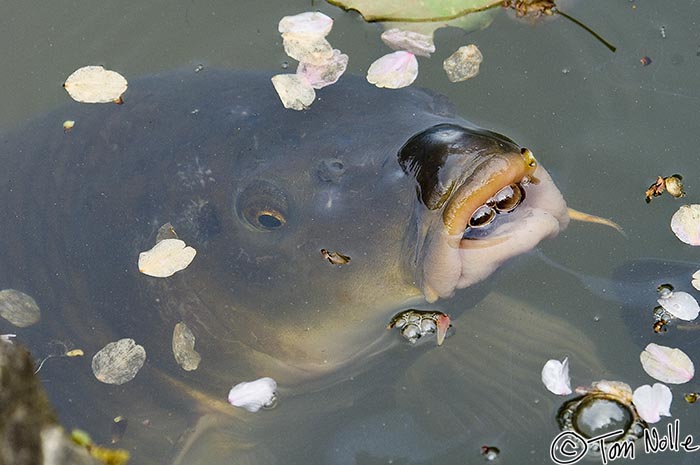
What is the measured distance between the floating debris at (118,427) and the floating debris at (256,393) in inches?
18.4

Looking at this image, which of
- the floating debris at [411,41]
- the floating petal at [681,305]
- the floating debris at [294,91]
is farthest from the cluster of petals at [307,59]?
the floating petal at [681,305]

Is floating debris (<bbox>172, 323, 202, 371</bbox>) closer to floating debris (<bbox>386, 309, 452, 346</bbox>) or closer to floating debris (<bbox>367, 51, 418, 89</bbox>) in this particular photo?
floating debris (<bbox>386, 309, 452, 346</bbox>)

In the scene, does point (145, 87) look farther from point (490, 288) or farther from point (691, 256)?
point (691, 256)

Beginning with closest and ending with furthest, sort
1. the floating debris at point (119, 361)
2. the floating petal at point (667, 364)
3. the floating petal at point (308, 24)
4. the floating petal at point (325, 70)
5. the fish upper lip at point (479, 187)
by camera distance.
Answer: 1. the fish upper lip at point (479, 187)
2. the floating petal at point (667, 364)
3. the floating debris at point (119, 361)
4. the floating petal at point (325, 70)
5. the floating petal at point (308, 24)

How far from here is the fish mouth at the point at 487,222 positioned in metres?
2.57

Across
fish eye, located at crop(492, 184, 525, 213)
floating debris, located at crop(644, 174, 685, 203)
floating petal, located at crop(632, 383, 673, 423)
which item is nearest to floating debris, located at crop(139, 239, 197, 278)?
fish eye, located at crop(492, 184, 525, 213)

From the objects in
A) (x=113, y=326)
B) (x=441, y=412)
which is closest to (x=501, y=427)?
(x=441, y=412)

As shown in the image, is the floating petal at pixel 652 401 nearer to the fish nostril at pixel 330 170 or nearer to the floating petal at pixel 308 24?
the fish nostril at pixel 330 170

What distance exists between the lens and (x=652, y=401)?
2.89m

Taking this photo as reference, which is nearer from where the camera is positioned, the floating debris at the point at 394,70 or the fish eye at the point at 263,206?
the fish eye at the point at 263,206

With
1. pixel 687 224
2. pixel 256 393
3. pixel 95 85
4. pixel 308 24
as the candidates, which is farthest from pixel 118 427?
pixel 687 224

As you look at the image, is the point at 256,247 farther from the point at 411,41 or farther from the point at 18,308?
the point at 411,41

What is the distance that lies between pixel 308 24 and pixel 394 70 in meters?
0.56

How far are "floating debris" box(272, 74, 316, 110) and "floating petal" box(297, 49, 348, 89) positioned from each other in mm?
52
